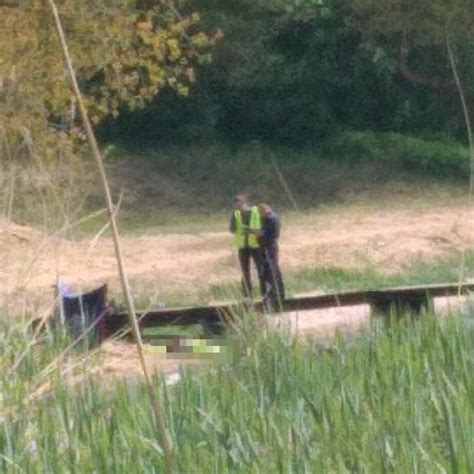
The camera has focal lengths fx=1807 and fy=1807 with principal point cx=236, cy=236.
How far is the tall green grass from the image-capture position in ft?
20.6

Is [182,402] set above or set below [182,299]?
above

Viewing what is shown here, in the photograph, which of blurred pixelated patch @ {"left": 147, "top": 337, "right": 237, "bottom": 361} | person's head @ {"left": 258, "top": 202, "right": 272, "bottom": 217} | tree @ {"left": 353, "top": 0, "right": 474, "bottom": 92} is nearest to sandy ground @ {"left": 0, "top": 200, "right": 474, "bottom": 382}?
person's head @ {"left": 258, "top": 202, "right": 272, "bottom": 217}

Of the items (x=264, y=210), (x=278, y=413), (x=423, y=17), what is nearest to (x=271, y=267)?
(x=264, y=210)

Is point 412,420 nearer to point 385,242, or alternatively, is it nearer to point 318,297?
point 318,297

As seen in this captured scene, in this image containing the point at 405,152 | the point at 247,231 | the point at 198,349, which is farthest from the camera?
the point at 405,152

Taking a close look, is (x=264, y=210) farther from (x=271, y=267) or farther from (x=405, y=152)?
(x=405, y=152)

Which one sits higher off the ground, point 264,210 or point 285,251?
point 264,210

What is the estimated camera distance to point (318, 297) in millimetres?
15266

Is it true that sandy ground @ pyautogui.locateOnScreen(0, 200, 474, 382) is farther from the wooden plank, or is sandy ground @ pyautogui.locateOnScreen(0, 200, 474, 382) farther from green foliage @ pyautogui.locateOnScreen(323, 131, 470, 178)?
green foliage @ pyautogui.locateOnScreen(323, 131, 470, 178)

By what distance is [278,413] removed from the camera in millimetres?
7086

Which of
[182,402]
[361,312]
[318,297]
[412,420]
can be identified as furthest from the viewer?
[318,297]

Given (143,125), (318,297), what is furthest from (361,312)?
(143,125)

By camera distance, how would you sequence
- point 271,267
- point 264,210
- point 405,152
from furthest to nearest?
point 405,152, point 264,210, point 271,267

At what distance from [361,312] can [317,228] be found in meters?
12.0
